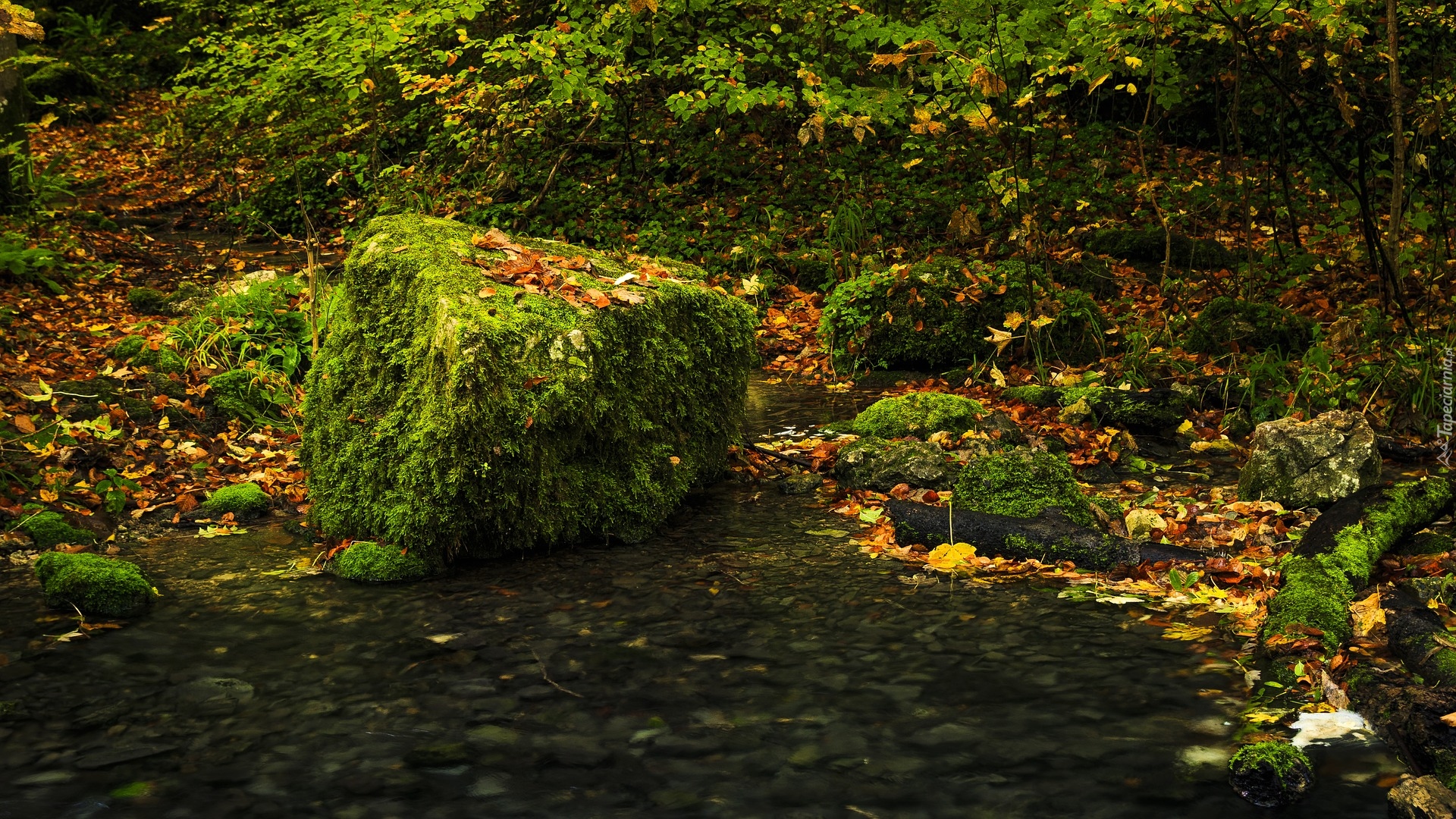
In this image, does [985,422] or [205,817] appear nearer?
[205,817]

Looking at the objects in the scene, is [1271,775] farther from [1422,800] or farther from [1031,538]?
[1031,538]

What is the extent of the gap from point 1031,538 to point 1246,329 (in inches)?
175

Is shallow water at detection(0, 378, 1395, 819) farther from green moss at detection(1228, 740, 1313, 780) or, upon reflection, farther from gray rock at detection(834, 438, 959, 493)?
gray rock at detection(834, 438, 959, 493)

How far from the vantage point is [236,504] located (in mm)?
5605

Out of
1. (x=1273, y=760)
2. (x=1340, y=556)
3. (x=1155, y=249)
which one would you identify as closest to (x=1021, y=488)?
(x=1340, y=556)

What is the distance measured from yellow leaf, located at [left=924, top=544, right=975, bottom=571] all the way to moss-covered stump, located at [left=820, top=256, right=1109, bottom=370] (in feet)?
13.2

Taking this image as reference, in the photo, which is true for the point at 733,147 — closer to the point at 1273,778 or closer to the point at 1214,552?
the point at 1214,552

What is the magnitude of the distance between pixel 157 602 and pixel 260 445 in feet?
8.26

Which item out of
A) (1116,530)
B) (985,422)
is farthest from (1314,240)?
(1116,530)

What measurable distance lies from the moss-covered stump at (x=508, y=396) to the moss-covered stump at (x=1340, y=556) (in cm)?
274

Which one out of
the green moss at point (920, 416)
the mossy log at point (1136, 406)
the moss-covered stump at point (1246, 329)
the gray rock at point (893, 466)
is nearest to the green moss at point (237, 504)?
the gray rock at point (893, 466)

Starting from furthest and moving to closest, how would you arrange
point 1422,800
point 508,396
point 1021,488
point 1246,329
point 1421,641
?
point 1246,329, point 1021,488, point 508,396, point 1421,641, point 1422,800

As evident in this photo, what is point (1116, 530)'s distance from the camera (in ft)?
16.0

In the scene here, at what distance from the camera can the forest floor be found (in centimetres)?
431
